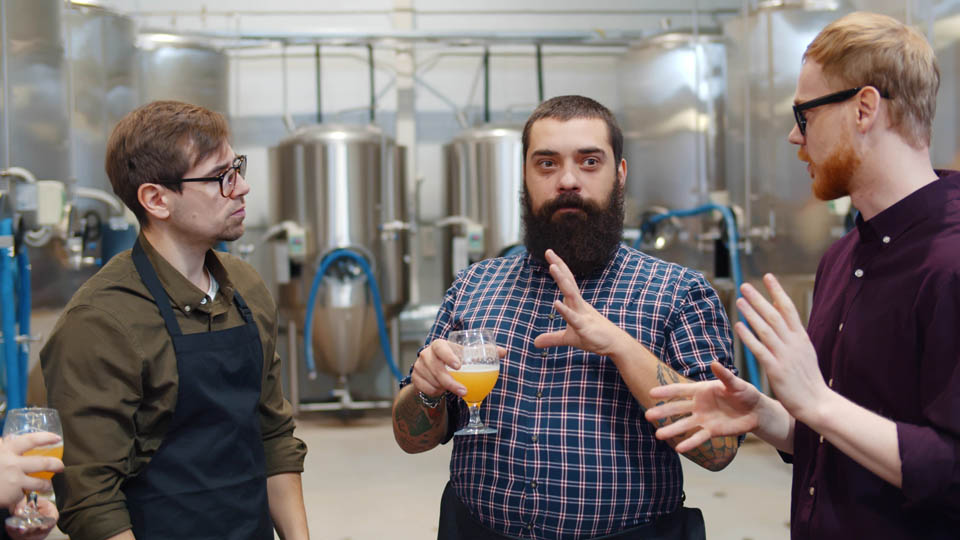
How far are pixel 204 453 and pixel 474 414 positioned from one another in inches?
20.0

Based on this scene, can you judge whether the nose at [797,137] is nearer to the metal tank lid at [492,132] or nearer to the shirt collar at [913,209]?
the shirt collar at [913,209]

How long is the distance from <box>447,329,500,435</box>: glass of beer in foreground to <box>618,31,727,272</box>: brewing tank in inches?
152

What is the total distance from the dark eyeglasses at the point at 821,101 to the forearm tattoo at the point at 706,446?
477 mm

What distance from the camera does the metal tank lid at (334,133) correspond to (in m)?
5.47

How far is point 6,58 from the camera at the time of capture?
3.23 meters

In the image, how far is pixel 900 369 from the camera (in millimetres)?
1253

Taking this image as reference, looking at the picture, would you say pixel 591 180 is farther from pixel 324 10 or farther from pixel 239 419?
pixel 324 10

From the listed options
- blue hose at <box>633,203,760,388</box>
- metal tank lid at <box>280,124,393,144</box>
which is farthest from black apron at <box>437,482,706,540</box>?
metal tank lid at <box>280,124,393,144</box>

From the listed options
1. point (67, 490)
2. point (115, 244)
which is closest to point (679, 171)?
point (115, 244)

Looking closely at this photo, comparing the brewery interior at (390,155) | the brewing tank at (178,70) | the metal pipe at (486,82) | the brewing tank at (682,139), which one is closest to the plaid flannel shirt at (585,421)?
the brewery interior at (390,155)

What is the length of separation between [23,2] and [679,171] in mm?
3645

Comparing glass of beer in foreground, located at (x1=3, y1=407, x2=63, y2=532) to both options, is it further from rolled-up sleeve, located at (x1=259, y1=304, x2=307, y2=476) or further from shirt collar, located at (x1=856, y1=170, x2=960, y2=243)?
shirt collar, located at (x1=856, y1=170, x2=960, y2=243)

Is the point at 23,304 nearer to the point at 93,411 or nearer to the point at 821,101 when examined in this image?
the point at 93,411

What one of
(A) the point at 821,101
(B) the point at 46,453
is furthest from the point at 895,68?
(B) the point at 46,453
